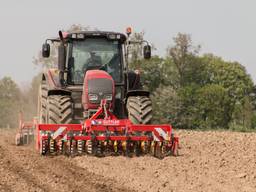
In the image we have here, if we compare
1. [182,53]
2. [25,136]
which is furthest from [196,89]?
[25,136]

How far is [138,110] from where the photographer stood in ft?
37.2

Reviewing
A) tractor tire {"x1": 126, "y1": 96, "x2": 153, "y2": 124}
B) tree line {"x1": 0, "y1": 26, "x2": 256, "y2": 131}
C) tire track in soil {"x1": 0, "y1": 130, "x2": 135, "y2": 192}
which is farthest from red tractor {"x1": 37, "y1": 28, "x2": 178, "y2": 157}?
tree line {"x1": 0, "y1": 26, "x2": 256, "y2": 131}

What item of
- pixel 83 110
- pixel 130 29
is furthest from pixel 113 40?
pixel 83 110

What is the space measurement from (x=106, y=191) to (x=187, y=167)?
2280mm

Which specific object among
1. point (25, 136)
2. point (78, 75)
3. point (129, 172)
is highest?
point (78, 75)

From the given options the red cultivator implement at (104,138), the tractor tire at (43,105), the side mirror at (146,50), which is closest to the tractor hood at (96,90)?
the red cultivator implement at (104,138)

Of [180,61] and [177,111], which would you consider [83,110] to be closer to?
[177,111]

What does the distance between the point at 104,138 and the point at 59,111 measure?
1275mm

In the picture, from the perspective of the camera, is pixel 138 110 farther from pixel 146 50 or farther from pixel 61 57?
pixel 61 57

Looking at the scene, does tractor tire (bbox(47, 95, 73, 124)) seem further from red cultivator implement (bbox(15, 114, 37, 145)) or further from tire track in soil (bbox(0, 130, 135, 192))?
red cultivator implement (bbox(15, 114, 37, 145))

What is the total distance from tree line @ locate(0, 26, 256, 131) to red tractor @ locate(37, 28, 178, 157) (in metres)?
38.8

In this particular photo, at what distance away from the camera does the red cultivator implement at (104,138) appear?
33.9ft

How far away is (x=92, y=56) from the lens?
12.0 metres

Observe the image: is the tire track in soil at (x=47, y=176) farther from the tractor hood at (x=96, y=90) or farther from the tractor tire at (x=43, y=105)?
the tractor tire at (x=43, y=105)
